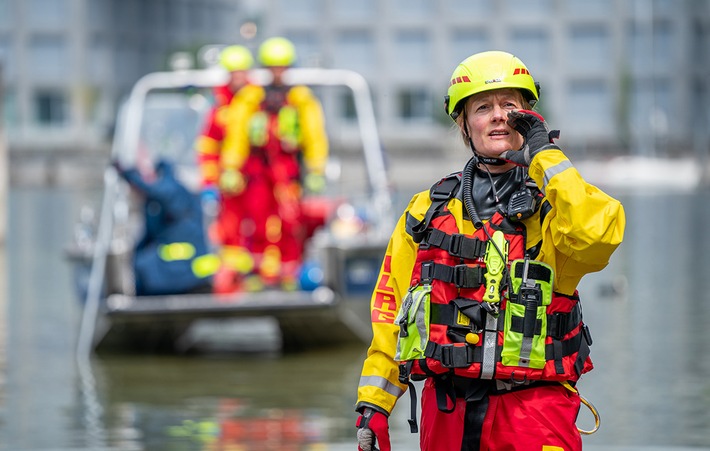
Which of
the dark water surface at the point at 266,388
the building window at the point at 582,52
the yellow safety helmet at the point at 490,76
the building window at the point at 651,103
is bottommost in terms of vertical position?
the dark water surface at the point at 266,388

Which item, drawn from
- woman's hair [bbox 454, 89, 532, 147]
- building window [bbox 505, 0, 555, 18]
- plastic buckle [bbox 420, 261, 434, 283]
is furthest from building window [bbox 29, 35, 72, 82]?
plastic buckle [bbox 420, 261, 434, 283]

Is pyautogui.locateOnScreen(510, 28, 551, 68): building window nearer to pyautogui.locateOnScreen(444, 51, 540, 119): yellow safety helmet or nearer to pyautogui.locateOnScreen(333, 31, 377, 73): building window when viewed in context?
pyautogui.locateOnScreen(333, 31, 377, 73): building window

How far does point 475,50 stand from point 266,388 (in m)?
81.7

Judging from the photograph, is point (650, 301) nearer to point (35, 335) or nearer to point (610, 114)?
point (35, 335)

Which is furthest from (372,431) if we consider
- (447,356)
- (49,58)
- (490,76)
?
(49,58)

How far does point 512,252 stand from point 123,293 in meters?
8.62

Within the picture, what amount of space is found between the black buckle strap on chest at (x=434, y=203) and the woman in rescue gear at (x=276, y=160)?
9133 mm

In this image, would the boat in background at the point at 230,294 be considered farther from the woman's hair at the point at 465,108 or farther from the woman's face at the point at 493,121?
the woman's face at the point at 493,121

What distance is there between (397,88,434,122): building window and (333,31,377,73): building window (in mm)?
2405

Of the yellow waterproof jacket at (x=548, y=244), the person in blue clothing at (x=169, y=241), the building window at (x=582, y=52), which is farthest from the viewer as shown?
the building window at (x=582, y=52)

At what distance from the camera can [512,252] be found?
5.05 meters

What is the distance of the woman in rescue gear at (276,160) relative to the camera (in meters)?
14.5

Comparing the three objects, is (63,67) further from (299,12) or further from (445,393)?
(445,393)

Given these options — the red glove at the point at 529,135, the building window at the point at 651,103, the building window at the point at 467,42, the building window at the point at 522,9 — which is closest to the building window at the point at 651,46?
the building window at the point at 651,103
